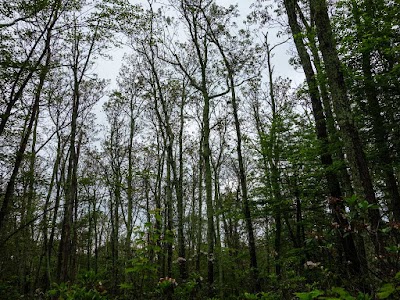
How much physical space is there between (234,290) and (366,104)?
11001 millimetres

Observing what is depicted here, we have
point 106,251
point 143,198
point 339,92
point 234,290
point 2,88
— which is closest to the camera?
point 339,92

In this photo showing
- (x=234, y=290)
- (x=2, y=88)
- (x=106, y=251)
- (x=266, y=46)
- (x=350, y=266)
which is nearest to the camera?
(x=350, y=266)

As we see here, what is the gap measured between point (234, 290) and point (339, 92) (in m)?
12.6

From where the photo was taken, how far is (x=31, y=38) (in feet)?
29.4

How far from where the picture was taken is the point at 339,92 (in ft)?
14.7

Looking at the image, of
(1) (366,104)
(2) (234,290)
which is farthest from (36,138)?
(1) (366,104)

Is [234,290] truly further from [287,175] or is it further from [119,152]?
[119,152]

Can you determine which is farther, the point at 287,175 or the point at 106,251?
the point at 106,251

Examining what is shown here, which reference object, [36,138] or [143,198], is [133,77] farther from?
[143,198]

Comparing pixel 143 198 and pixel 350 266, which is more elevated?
pixel 143 198

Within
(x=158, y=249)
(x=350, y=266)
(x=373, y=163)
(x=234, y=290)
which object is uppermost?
(x=373, y=163)

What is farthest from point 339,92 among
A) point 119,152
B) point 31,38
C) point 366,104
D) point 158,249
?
point 119,152

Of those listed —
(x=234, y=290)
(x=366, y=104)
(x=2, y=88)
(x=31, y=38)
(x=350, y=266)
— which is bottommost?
(x=234, y=290)

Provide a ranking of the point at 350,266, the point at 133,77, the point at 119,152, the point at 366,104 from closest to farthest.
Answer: the point at 350,266 → the point at 366,104 → the point at 133,77 → the point at 119,152
